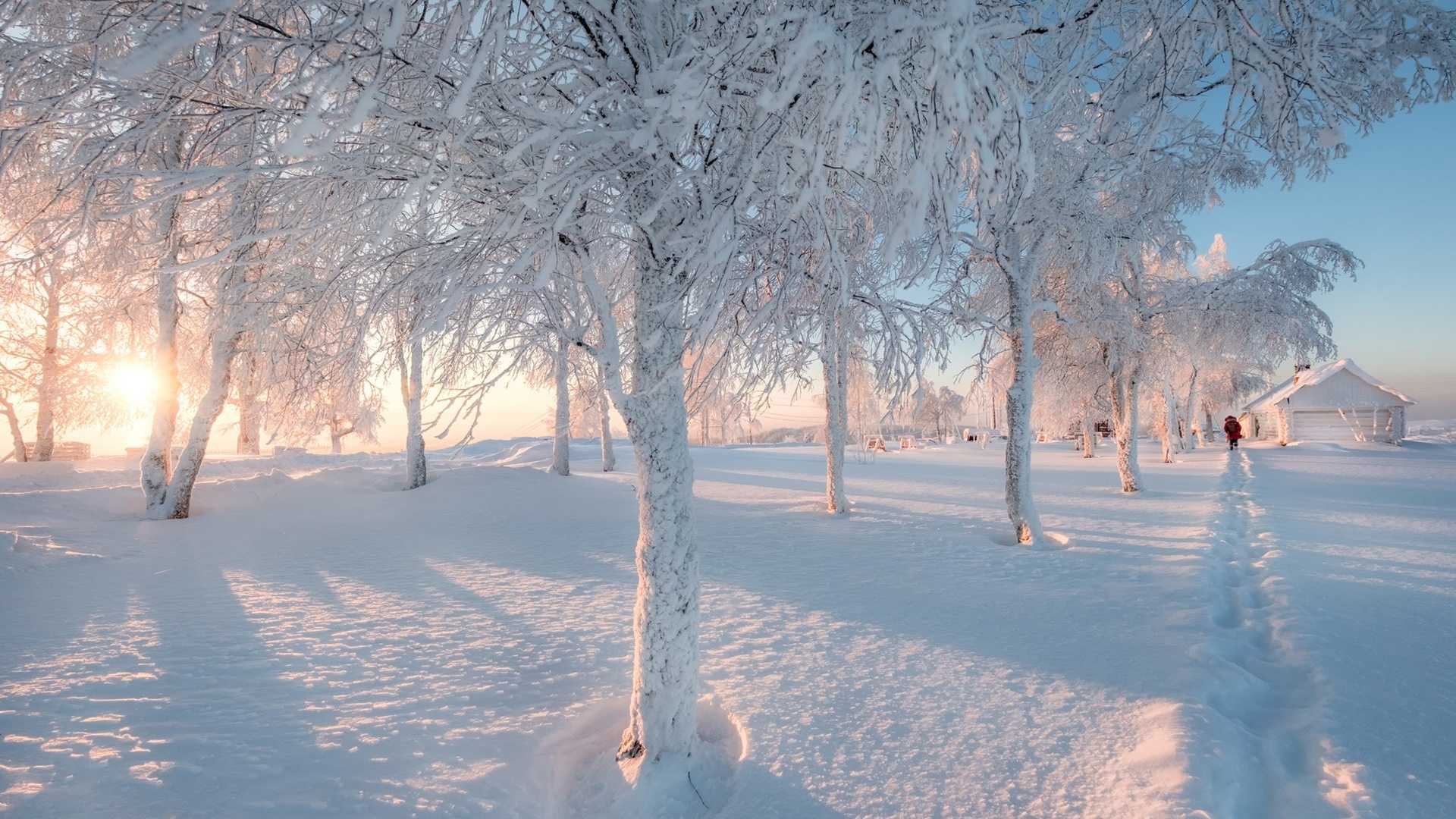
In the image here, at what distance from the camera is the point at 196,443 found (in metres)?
10.8

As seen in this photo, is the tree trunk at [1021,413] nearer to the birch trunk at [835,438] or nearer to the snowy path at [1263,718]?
the snowy path at [1263,718]

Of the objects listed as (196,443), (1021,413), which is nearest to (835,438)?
(1021,413)

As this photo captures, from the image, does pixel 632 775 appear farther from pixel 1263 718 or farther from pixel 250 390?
pixel 250 390

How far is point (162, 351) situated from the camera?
10.8 metres

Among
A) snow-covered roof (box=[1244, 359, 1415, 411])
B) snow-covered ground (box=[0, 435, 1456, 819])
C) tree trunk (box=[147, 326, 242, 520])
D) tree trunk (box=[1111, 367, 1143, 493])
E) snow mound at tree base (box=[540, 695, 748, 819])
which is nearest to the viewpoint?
snow-covered ground (box=[0, 435, 1456, 819])

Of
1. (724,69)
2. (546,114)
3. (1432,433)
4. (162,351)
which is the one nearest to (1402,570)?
(724,69)

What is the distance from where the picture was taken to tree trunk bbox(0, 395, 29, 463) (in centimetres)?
1719

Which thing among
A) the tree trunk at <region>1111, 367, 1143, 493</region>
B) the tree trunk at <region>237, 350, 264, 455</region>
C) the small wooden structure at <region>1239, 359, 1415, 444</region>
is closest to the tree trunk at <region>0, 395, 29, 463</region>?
the tree trunk at <region>237, 350, 264, 455</region>

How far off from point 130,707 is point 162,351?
961cm

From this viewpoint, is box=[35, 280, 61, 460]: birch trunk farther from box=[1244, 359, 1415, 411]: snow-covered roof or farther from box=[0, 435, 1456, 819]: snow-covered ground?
box=[1244, 359, 1415, 411]: snow-covered roof

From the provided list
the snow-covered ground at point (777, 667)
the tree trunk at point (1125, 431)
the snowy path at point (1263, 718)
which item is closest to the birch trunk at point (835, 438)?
the snow-covered ground at point (777, 667)

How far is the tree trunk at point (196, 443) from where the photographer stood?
1073 centimetres

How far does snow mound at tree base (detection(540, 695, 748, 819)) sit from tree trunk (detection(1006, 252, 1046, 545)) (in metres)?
6.50

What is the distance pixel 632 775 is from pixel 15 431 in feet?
81.2
